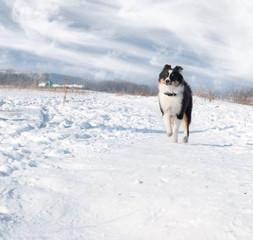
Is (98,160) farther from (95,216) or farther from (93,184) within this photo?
(95,216)

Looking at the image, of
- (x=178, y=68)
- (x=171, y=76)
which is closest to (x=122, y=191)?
(x=171, y=76)

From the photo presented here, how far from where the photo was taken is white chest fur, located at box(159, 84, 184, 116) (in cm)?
520

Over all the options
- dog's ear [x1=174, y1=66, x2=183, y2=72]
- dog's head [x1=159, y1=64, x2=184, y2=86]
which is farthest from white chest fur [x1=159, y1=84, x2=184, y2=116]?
dog's ear [x1=174, y1=66, x2=183, y2=72]

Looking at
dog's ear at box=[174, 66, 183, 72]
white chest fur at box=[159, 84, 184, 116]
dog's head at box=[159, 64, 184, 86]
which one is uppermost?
dog's ear at box=[174, 66, 183, 72]

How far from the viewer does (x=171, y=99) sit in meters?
5.22

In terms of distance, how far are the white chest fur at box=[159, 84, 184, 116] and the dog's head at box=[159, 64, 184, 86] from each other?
12cm

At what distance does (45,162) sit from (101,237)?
2163 mm

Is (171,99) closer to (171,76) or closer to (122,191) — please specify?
(171,76)

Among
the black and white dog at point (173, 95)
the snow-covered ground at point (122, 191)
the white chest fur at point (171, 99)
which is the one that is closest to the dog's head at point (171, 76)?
the black and white dog at point (173, 95)

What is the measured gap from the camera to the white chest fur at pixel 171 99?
520 cm

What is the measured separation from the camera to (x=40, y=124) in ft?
22.9

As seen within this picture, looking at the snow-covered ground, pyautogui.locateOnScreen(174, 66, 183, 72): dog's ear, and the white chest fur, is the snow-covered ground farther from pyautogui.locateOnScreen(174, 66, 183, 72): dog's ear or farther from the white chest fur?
pyautogui.locateOnScreen(174, 66, 183, 72): dog's ear

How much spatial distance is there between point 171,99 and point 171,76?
494mm

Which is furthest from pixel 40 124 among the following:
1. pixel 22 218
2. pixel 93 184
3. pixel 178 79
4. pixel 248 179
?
pixel 248 179
